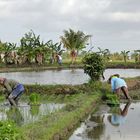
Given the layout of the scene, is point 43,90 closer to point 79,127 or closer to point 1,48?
point 79,127

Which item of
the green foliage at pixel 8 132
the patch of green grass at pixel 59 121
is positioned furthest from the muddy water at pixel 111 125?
the green foliage at pixel 8 132

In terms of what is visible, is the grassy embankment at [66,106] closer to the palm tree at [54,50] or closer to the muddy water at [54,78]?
the muddy water at [54,78]

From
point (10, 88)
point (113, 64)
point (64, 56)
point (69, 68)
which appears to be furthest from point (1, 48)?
point (10, 88)

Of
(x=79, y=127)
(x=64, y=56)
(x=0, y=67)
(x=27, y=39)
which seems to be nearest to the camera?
(x=79, y=127)

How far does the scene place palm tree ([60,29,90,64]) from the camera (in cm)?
4041

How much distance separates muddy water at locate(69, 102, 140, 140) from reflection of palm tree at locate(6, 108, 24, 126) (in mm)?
1294

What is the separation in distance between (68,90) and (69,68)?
18239 millimetres

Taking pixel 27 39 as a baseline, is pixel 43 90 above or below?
below

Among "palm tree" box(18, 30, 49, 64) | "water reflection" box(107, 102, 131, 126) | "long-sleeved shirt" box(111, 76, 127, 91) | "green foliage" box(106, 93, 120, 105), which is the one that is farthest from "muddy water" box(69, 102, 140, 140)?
"palm tree" box(18, 30, 49, 64)

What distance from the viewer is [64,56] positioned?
52250mm

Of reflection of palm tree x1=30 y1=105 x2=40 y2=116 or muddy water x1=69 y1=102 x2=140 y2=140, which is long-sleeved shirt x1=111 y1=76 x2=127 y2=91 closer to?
muddy water x1=69 y1=102 x2=140 y2=140

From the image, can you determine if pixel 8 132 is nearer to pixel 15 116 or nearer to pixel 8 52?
pixel 15 116

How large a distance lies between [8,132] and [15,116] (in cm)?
430

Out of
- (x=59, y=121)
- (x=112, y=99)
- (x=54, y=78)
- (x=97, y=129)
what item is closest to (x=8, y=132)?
(x=59, y=121)
